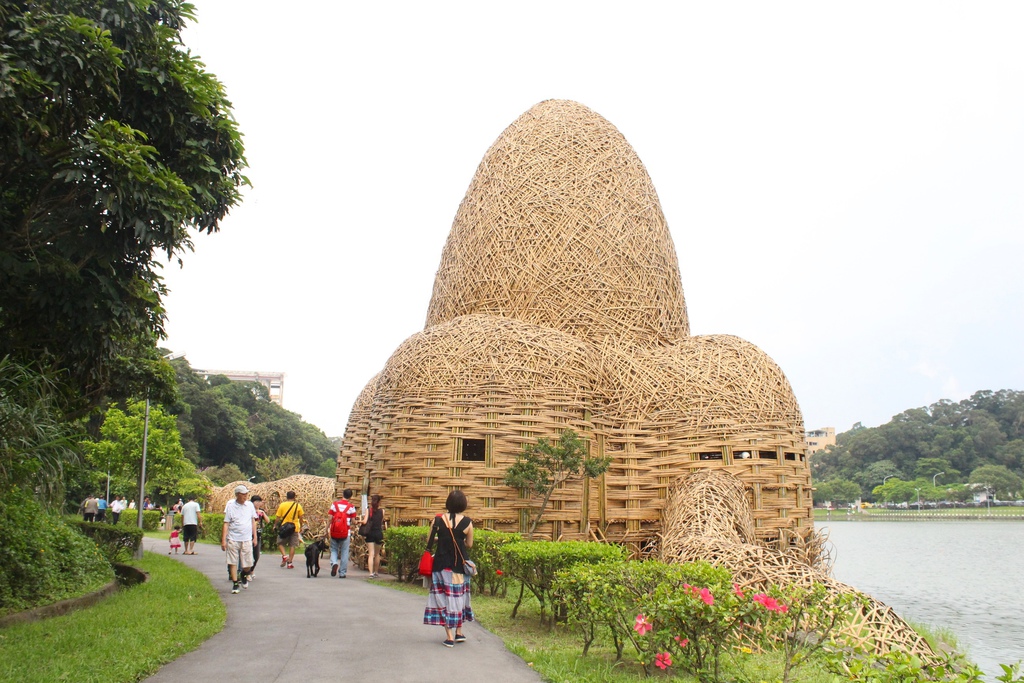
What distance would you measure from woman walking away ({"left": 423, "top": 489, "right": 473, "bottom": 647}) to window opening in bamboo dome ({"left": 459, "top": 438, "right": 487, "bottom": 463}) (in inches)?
236

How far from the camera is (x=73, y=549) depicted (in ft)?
35.6

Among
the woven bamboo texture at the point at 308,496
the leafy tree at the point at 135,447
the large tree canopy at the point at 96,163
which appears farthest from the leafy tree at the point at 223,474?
the large tree canopy at the point at 96,163

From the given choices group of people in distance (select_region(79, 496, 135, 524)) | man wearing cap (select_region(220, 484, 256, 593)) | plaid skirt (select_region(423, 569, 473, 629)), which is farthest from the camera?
group of people in distance (select_region(79, 496, 135, 524))

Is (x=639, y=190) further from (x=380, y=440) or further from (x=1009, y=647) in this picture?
(x=1009, y=647)

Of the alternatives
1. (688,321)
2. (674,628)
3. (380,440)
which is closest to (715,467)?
(688,321)

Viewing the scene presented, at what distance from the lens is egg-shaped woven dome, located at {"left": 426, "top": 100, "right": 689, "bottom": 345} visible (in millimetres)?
16609

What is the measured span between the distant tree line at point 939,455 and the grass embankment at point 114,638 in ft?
179

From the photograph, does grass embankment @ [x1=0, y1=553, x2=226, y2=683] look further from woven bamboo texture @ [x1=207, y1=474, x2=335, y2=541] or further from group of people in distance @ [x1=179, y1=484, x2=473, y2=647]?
woven bamboo texture @ [x1=207, y1=474, x2=335, y2=541]

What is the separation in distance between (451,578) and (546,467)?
18.9 feet

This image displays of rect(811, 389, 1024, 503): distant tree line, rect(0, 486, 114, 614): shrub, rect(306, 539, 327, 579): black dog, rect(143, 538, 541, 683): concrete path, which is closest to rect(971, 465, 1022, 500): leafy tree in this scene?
rect(811, 389, 1024, 503): distant tree line

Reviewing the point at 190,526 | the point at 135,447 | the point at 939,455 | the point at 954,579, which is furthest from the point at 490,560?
the point at 939,455

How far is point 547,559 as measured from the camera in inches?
339

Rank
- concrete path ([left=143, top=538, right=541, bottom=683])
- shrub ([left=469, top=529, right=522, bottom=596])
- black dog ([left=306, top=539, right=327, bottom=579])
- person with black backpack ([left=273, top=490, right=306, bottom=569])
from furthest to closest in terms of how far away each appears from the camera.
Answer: person with black backpack ([left=273, top=490, right=306, bottom=569]) < black dog ([left=306, top=539, right=327, bottom=579]) < shrub ([left=469, top=529, right=522, bottom=596]) < concrete path ([left=143, top=538, right=541, bottom=683])

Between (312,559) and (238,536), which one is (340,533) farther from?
(238,536)
